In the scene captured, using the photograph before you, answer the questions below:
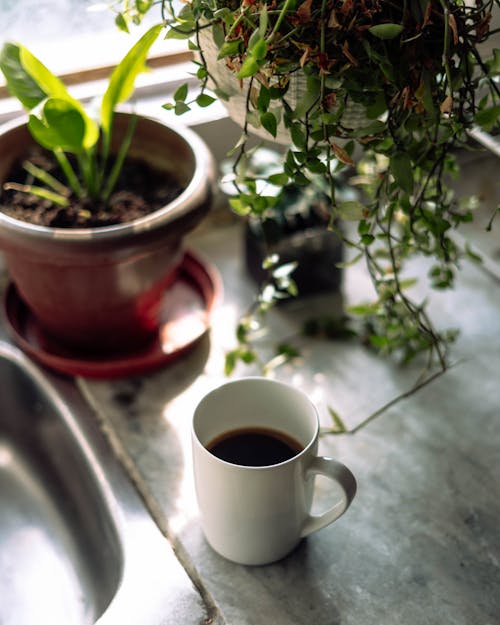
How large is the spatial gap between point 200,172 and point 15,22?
0.31 metres

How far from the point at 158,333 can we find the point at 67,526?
0.22 meters

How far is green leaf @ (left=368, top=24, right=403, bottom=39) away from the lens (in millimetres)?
479

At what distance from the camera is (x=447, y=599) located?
25.4 inches

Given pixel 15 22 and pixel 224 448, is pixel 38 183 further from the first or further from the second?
pixel 224 448

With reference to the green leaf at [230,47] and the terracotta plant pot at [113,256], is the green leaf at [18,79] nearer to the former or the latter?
the terracotta plant pot at [113,256]

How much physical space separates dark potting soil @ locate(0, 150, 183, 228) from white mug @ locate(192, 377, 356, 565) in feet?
0.76

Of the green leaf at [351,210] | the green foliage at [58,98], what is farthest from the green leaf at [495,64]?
the green foliage at [58,98]

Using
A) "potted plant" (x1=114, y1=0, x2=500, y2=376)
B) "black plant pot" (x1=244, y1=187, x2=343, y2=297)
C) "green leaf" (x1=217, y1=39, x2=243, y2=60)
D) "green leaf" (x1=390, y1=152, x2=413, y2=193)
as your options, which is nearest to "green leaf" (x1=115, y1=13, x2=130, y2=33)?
"potted plant" (x1=114, y1=0, x2=500, y2=376)

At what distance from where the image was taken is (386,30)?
1.57 ft

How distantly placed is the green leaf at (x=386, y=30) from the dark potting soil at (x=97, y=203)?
0.37 metres

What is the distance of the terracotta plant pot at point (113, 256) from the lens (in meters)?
0.71

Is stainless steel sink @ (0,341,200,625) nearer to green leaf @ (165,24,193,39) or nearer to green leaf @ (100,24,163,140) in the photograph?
green leaf @ (100,24,163,140)

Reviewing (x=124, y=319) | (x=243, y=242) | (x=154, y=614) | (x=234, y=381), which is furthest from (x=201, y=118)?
(x=154, y=614)

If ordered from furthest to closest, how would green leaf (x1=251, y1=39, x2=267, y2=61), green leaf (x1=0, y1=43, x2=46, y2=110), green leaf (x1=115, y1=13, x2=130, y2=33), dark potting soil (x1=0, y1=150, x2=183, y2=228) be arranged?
dark potting soil (x1=0, y1=150, x2=183, y2=228) → green leaf (x1=0, y1=43, x2=46, y2=110) → green leaf (x1=115, y1=13, x2=130, y2=33) → green leaf (x1=251, y1=39, x2=267, y2=61)
